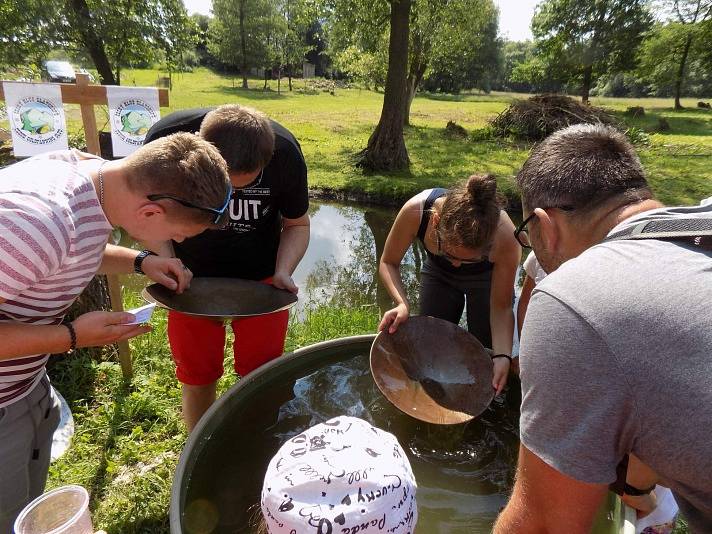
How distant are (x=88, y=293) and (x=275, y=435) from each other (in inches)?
62.1

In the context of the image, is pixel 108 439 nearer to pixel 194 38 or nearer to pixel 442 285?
pixel 442 285

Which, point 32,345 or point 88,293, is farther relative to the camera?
point 88,293

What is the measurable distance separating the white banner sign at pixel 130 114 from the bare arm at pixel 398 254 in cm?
152

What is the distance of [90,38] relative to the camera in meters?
13.9

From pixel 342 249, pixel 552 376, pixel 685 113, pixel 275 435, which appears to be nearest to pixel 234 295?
pixel 275 435

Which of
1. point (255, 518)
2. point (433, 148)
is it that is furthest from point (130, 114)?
point (433, 148)

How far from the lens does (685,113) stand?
22.5 m

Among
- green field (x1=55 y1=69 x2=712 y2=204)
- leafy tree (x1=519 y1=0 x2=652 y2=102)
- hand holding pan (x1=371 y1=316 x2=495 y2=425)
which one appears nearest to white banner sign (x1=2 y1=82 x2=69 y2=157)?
hand holding pan (x1=371 y1=316 x2=495 y2=425)

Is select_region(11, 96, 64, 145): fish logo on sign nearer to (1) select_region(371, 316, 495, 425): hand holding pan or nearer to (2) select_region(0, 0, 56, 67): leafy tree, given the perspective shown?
(1) select_region(371, 316, 495, 425): hand holding pan

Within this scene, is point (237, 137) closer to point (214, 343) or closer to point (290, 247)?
point (290, 247)

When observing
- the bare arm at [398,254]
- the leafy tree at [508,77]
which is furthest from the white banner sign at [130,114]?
the leafy tree at [508,77]

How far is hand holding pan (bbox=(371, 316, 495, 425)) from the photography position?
→ 2277mm

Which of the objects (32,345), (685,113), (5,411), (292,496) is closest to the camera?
(292,496)

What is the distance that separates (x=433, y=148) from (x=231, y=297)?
38.8 feet
